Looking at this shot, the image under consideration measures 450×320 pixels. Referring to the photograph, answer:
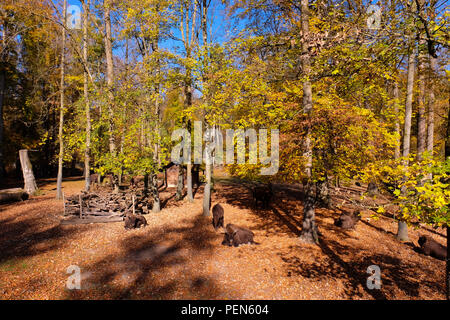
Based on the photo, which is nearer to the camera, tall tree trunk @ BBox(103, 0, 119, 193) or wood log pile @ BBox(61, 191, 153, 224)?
wood log pile @ BBox(61, 191, 153, 224)

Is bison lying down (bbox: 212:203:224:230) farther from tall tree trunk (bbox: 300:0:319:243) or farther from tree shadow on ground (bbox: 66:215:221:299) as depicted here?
tall tree trunk (bbox: 300:0:319:243)

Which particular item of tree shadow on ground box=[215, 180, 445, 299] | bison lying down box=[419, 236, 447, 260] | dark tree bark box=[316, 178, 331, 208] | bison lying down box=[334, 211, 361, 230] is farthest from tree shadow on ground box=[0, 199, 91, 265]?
bison lying down box=[419, 236, 447, 260]

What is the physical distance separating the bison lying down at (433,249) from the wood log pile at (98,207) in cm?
1347

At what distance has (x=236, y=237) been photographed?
9.11 meters

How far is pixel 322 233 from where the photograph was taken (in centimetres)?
1018

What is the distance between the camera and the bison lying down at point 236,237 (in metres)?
9.07

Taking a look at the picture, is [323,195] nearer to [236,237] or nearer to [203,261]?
[236,237]

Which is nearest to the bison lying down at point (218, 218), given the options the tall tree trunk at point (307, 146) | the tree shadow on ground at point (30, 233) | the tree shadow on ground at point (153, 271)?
the tree shadow on ground at point (153, 271)

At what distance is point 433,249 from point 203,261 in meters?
9.08

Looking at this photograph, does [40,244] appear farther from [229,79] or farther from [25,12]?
[25,12]

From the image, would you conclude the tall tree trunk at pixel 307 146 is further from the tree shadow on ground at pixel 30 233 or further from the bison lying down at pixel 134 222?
the tree shadow on ground at pixel 30 233

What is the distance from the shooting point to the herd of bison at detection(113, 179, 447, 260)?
8727 millimetres

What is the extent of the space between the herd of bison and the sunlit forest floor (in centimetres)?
35

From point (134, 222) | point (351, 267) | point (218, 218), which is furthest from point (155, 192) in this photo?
point (351, 267)
